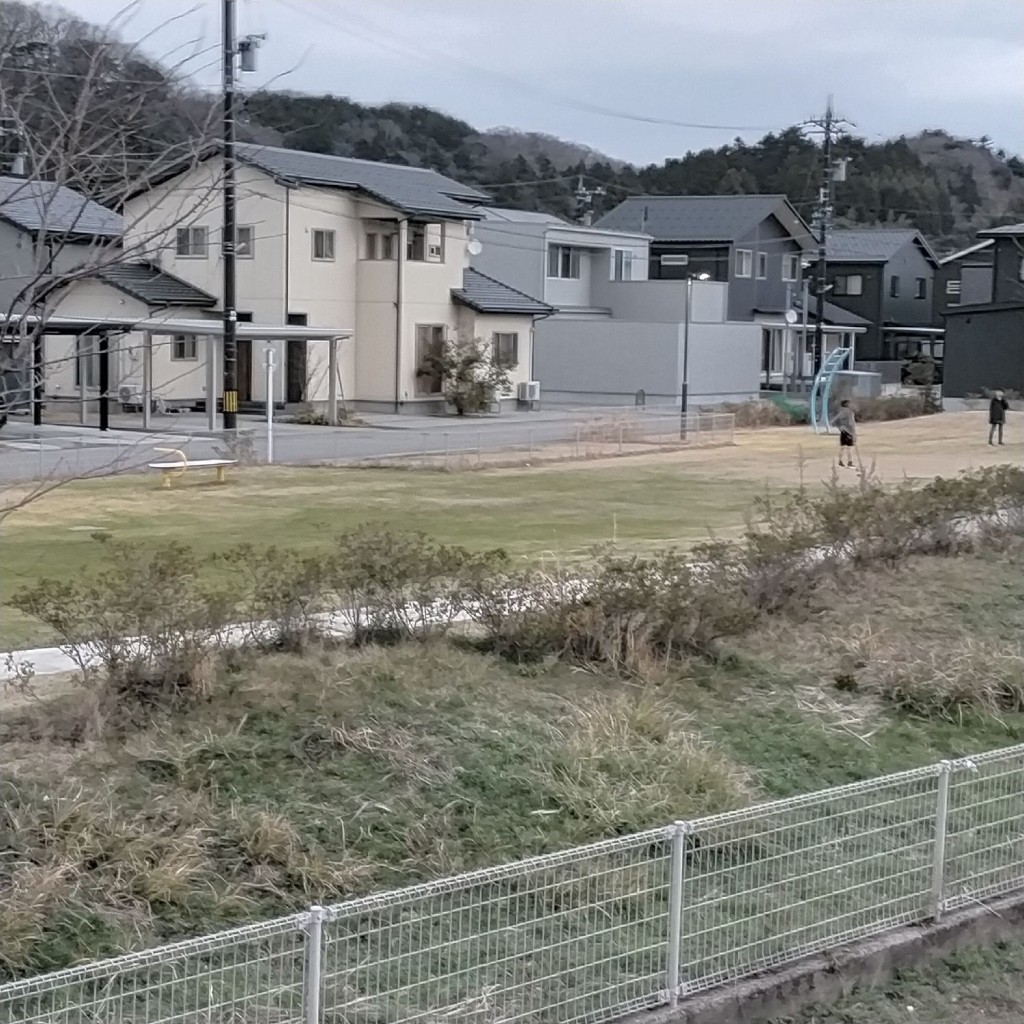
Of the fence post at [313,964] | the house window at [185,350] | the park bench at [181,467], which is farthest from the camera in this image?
the house window at [185,350]

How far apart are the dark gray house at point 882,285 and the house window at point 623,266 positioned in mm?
18253

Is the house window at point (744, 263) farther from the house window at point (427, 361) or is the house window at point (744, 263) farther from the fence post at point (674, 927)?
the fence post at point (674, 927)

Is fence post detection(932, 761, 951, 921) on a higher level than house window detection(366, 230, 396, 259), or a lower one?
lower

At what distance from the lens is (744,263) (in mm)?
62125

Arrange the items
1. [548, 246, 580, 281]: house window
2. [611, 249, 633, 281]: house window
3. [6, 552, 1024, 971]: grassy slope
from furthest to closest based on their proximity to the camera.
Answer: [611, 249, 633, 281]: house window, [548, 246, 580, 281]: house window, [6, 552, 1024, 971]: grassy slope

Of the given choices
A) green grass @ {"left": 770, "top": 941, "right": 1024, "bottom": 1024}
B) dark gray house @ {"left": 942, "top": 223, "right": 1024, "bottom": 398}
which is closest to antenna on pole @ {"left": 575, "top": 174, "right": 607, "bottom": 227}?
dark gray house @ {"left": 942, "top": 223, "right": 1024, "bottom": 398}

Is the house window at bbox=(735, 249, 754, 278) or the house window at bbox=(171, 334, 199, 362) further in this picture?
the house window at bbox=(735, 249, 754, 278)

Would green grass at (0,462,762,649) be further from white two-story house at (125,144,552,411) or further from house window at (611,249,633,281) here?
house window at (611,249,633,281)

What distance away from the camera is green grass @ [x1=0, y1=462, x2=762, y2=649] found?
1616cm

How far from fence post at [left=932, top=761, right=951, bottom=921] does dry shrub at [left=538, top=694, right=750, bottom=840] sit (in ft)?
3.70

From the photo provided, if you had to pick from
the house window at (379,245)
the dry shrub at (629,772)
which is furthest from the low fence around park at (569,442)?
the dry shrub at (629,772)

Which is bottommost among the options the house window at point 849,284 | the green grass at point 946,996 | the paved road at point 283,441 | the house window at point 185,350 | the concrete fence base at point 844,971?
the green grass at point 946,996

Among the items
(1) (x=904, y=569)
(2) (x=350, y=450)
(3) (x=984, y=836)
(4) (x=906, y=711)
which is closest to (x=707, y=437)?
(2) (x=350, y=450)

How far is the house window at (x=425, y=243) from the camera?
42.8m
